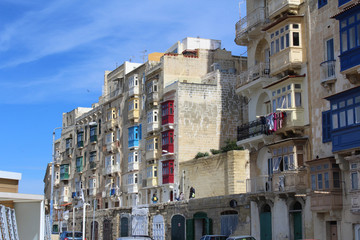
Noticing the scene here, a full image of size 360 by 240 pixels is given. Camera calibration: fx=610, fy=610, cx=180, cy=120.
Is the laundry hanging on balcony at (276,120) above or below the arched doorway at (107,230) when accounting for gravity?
above

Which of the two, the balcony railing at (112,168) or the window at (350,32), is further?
the balcony railing at (112,168)

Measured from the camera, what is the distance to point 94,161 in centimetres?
6912

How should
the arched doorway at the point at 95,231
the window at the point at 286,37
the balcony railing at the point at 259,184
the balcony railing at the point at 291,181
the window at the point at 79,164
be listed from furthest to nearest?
the window at the point at 79,164 < the arched doorway at the point at 95,231 < the balcony railing at the point at 259,184 < the window at the point at 286,37 < the balcony railing at the point at 291,181

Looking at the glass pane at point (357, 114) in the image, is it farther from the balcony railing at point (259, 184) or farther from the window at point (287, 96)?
the balcony railing at point (259, 184)

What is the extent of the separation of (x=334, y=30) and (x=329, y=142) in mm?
5577

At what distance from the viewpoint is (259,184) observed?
119 ft

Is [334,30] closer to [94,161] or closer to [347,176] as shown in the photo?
[347,176]

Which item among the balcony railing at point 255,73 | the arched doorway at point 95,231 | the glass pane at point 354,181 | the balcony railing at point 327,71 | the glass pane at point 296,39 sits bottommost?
the arched doorway at point 95,231

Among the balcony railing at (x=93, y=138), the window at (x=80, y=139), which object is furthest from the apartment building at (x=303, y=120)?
the window at (x=80, y=139)

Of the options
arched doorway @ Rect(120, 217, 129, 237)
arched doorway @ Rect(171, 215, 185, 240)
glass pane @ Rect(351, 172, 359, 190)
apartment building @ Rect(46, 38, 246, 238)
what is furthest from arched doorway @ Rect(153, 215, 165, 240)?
glass pane @ Rect(351, 172, 359, 190)

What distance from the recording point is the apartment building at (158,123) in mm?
50875

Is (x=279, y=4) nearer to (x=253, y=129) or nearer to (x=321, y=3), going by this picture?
(x=321, y=3)

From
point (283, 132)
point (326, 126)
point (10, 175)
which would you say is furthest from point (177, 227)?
point (10, 175)

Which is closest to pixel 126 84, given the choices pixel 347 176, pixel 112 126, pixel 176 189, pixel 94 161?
pixel 112 126
